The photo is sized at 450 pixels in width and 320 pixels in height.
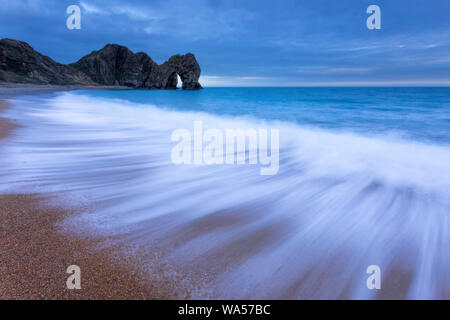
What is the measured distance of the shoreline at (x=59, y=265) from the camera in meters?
1.89

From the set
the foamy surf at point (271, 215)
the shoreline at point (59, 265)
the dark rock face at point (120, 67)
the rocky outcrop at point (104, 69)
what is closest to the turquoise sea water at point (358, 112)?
the foamy surf at point (271, 215)

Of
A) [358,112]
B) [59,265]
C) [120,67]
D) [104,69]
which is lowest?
[59,265]

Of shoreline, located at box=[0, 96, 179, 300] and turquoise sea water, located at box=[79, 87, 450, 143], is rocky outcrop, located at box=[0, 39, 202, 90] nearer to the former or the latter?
turquoise sea water, located at box=[79, 87, 450, 143]

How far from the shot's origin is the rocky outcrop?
84438mm

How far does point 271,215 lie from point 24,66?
11345 cm

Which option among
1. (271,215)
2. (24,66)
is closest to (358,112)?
(271,215)

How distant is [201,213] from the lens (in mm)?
3338

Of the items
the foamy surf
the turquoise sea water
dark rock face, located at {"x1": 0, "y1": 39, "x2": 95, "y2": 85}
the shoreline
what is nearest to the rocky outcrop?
dark rock face, located at {"x1": 0, "y1": 39, "x2": 95, "y2": 85}

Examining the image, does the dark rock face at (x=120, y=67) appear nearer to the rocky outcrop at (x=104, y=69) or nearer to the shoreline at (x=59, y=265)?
the rocky outcrop at (x=104, y=69)

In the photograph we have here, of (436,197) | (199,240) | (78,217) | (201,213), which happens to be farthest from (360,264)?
(78,217)

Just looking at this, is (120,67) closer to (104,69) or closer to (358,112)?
(104,69)

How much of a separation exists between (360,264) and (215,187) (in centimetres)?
246

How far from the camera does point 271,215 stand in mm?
3359
